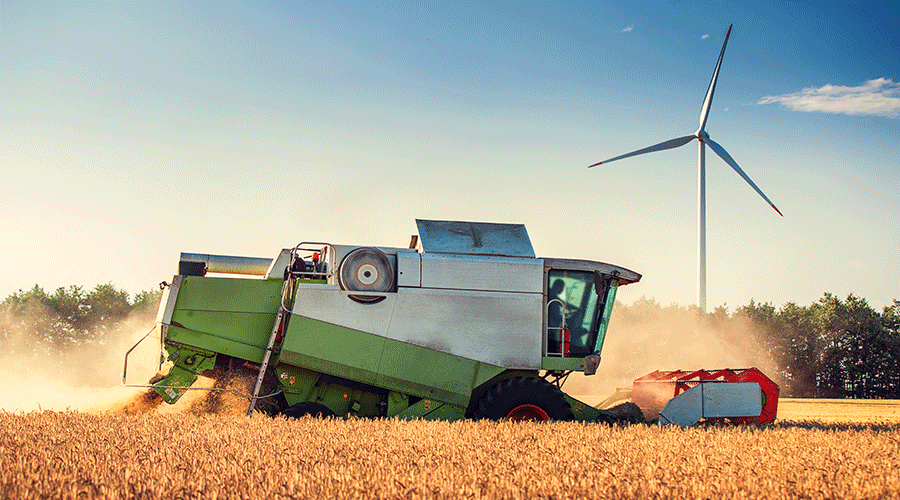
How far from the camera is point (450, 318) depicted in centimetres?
1153

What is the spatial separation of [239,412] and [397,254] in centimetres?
348

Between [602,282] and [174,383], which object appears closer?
[174,383]

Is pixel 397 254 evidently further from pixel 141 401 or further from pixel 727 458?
pixel 727 458

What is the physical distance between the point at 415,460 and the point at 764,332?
164 ft

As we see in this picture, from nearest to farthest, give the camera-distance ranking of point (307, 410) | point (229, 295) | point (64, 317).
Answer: point (307, 410) → point (229, 295) → point (64, 317)

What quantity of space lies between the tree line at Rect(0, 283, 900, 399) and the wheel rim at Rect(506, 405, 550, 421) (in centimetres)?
3446

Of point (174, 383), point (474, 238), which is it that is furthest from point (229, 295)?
point (474, 238)

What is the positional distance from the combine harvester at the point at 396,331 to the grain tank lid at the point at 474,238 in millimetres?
23

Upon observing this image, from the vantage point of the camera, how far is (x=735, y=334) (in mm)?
51219

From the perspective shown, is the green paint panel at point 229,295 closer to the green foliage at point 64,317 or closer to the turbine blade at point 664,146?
the turbine blade at point 664,146

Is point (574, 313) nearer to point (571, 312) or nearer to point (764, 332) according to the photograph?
point (571, 312)

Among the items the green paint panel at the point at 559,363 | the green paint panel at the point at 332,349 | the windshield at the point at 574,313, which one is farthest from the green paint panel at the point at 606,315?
the green paint panel at the point at 332,349

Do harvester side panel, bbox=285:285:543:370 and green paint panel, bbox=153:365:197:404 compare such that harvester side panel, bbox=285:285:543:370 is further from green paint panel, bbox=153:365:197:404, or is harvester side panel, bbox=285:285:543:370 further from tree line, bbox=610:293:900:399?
tree line, bbox=610:293:900:399

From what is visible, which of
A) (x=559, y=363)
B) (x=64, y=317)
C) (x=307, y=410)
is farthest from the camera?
(x=64, y=317)
